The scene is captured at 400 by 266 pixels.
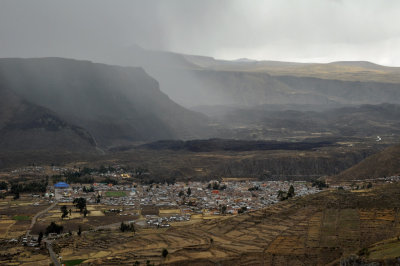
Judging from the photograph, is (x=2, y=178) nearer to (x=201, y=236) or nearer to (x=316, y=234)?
(x=201, y=236)

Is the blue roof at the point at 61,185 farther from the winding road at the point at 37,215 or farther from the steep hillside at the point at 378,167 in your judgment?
the steep hillside at the point at 378,167

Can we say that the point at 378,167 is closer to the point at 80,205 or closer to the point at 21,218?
the point at 80,205

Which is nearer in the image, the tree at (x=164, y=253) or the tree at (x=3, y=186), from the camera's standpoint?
the tree at (x=164, y=253)

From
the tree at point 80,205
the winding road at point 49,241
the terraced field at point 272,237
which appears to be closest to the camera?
the terraced field at point 272,237

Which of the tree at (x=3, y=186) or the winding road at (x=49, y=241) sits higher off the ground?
the tree at (x=3, y=186)

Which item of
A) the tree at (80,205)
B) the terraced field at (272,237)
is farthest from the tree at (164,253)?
the tree at (80,205)

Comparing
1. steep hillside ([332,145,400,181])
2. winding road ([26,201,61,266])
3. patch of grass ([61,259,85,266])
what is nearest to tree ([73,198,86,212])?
winding road ([26,201,61,266])

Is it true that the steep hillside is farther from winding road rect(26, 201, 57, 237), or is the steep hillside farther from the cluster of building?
winding road rect(26, 201, 57, 237)
